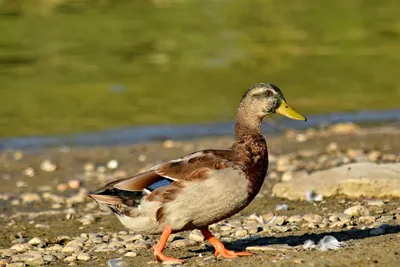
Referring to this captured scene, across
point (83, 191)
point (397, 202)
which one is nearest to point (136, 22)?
point (83, 191)

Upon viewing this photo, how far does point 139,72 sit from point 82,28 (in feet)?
26.6

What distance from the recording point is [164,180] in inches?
281

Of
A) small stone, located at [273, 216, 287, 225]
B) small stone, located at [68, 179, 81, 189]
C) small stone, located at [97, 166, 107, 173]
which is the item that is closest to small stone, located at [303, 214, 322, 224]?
small stone, located at [273, 216, 287, 225]

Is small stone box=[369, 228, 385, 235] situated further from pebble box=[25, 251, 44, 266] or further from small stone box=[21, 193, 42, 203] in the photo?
small stone box=[21, 193, 42, 203]

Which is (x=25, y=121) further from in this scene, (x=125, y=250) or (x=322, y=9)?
(x=322, y=9)

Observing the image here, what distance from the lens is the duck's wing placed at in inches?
276

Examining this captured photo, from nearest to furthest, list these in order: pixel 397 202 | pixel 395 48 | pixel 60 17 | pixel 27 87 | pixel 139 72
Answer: pixel 397 202 < pixel 27 87 < pixel 139 72 < pixel 395 48 < pixel 60 17

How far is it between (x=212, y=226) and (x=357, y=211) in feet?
4.21

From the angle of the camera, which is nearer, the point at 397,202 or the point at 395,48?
the point at 397,202

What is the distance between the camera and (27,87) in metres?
18.8

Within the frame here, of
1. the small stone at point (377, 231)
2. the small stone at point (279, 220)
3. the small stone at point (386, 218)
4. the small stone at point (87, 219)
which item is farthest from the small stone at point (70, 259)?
the small stone at point (386, 218)

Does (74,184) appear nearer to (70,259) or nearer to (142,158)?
(142,158)

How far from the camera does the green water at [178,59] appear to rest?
16625mm

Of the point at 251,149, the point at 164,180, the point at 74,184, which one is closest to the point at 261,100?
the point at 251,149
